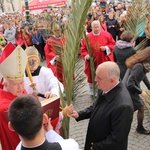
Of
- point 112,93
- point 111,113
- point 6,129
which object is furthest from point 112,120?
point 6,129

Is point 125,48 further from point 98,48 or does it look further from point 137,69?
point 98,48

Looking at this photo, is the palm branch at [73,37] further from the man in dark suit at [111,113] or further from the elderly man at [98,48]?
the elderly man at [98,48]

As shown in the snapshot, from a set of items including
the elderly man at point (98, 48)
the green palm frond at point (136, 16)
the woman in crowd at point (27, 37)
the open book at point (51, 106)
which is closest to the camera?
the open book at point (51, 106)

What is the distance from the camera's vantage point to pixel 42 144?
1.31m

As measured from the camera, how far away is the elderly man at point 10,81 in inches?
83.2

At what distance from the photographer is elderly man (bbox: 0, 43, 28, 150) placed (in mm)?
2113

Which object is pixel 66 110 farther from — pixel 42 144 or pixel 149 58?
pixel 149 58

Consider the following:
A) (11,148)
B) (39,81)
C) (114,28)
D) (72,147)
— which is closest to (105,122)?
(72,147)

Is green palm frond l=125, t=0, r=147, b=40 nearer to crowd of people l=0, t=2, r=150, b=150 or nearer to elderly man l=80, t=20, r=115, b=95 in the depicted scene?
elderly man l=80, t=20, r=115, b=95

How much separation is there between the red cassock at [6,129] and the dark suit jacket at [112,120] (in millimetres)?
739

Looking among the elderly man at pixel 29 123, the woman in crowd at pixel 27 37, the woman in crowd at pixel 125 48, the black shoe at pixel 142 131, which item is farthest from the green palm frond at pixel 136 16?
the woman in crowd at pixel 27 37

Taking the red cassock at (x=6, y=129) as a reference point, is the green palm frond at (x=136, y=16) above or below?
above

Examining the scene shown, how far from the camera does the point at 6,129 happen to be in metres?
2.14

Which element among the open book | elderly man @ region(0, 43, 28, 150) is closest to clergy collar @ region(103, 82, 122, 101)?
the open book
